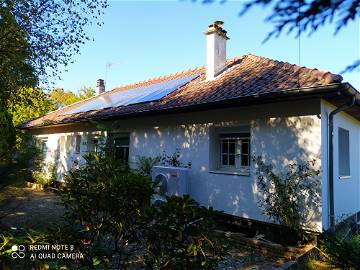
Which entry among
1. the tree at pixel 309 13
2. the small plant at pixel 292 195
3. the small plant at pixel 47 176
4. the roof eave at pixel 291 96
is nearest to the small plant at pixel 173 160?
the roof eave at pixel 291 96

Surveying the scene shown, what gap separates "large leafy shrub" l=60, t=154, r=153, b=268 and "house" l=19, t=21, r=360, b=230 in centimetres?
171

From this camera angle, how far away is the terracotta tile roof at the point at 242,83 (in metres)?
7.55

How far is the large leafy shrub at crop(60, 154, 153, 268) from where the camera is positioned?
3479 mm

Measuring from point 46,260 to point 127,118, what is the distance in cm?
893

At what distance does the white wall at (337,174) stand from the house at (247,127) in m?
0.02

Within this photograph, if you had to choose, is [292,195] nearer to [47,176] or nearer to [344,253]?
[344,253]

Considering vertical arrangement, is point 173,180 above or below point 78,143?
below

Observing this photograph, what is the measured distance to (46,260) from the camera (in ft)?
10.1

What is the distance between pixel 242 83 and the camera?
930 cm

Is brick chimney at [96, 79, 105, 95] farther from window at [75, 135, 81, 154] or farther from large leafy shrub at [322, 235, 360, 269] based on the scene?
large leafy shrub at [322, 235, 360, 269]

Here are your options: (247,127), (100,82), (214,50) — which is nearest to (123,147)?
(214,50)

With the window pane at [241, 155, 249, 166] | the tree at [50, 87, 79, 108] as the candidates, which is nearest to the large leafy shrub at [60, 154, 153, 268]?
the window pane at [241, 155, 249, 166]

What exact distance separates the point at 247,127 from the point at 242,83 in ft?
4.76

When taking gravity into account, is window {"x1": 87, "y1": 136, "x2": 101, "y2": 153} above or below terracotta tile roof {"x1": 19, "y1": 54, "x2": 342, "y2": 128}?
below
